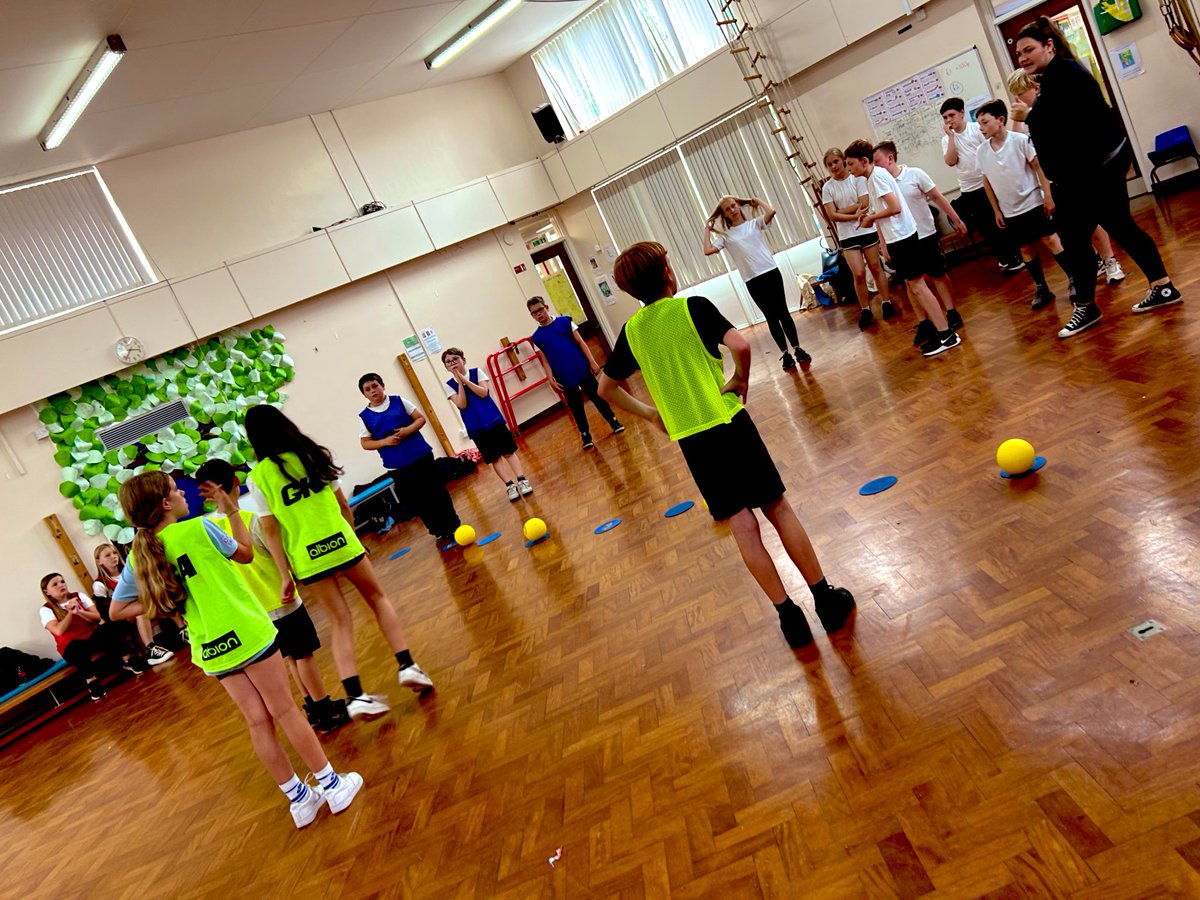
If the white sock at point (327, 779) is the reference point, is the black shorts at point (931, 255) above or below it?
above

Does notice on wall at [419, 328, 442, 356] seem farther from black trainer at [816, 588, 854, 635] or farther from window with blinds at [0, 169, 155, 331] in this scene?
black trainer at [816, 588, 854, 635]

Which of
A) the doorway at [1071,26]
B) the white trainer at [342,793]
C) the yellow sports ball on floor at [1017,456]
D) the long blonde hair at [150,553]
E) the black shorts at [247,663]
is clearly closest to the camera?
the long blonde hair at [150,553]

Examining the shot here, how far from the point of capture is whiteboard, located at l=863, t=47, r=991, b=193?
29.6ft

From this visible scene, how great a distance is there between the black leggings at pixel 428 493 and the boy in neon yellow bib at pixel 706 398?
13.4ft

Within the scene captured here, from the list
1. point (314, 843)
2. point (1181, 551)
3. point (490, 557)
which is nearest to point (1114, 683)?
point (1181, 551)

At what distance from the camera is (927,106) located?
30.9 ft

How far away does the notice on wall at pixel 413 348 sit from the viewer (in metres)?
11.6

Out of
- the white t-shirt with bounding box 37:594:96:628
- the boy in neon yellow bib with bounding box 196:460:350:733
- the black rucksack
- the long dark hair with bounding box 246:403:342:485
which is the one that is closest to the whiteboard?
the long dark hair with bounding box 246:403:342:485

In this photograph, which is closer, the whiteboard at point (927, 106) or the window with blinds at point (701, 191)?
the whiteboard at point (927, 106)

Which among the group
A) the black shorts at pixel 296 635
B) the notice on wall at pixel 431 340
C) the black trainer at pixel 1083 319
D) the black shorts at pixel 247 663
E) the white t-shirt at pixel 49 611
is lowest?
the black trainer at pixel 1083 319

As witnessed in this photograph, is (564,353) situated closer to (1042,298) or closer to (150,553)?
(1042,298)

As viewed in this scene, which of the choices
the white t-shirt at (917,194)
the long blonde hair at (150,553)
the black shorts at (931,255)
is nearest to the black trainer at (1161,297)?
the black shorts at (931,255)

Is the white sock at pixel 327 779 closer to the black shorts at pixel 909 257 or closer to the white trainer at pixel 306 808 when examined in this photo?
the white trainer at pixel 306 808

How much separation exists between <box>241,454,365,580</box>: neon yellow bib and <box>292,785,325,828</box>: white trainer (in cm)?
98
